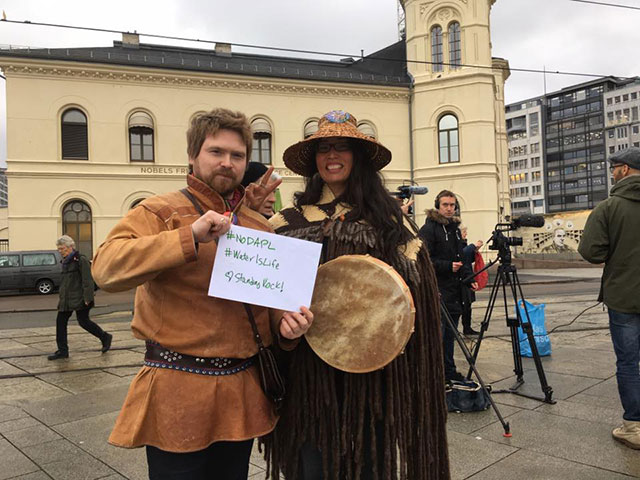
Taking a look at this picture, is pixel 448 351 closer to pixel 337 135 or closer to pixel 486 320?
pixel 486 320

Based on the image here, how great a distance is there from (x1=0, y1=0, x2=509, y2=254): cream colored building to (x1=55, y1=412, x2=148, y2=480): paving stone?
17.7 meters

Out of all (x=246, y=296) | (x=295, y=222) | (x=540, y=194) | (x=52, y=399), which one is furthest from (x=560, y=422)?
(x=540, y=194)

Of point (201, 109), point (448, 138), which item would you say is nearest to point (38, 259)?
point (201, 109)

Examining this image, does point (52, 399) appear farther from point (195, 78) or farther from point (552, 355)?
point (195, 78)

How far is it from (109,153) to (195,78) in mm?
5201

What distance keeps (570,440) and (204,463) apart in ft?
9.85

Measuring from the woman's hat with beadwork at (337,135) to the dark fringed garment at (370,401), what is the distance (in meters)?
0.31

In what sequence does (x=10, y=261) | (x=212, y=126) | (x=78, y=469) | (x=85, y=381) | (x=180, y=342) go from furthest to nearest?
1. (x=10, y=261)
2. (x=85, y=381)
3. (x=78, y=469)
4. (x=212, y=126)
5. (x=180, y=342)

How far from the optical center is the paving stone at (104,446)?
3.38 metres

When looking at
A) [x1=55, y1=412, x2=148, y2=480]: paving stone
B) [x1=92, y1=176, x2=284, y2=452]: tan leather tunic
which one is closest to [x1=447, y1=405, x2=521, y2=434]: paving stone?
[x1=55, y1=412, x2=148, y2=480]: paving stone

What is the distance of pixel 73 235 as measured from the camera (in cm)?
2134

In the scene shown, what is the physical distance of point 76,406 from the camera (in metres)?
4.78

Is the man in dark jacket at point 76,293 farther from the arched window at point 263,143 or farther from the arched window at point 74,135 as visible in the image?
the arched window at point 263,143

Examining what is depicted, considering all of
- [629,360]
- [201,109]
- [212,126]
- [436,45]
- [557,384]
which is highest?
[436,45]
